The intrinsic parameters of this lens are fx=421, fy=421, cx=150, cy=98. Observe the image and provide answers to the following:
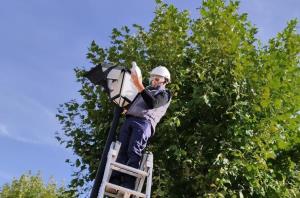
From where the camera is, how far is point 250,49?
10969 millimetres

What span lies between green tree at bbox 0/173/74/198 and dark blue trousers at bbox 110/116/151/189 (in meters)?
27.5

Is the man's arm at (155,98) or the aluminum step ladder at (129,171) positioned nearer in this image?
the aluminum step ladder at (129,171)

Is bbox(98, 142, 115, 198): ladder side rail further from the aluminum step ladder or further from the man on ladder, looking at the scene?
the man on ladder

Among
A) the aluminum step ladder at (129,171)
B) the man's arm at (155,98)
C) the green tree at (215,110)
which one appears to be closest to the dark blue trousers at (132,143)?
the aluminum step ladder at (129,171)

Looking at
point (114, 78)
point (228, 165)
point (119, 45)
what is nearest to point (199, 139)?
point (228, 165)

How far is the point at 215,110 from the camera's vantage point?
A: 1107cm

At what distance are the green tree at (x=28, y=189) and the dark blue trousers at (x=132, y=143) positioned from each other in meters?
27.5

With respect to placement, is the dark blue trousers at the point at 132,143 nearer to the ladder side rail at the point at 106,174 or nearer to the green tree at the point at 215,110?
the ladder side rail at the point at 106,174

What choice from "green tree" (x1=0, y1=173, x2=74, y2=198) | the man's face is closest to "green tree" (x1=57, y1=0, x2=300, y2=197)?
the man's face

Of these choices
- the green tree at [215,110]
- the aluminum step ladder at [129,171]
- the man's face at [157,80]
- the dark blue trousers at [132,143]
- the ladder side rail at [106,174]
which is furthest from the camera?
the green tree at [215,110]

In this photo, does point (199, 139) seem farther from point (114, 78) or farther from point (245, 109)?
point (114, 78)

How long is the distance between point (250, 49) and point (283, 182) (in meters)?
3.51

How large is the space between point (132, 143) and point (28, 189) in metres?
29.2

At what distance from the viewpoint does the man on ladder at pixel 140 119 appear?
5816 millimetres
